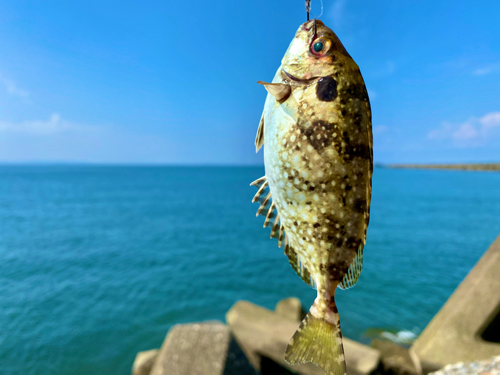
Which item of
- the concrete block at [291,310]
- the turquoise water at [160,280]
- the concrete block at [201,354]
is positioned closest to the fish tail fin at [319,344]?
the concrete block at [201,354]

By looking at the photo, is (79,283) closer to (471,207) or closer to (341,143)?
(341,143)

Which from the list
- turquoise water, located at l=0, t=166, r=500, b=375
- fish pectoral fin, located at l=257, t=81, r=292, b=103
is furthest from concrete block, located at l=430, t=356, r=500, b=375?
fish pectoral fin, located at l=257, t=81, r=292, b=103

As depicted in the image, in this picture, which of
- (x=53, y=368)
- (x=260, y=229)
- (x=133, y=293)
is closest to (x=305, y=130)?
(x=53, y=368)

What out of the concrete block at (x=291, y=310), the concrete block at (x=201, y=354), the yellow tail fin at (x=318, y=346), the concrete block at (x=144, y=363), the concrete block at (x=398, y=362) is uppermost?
the yellow tail fin at (x=318, y=346)

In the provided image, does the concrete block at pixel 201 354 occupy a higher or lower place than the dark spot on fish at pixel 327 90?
lower

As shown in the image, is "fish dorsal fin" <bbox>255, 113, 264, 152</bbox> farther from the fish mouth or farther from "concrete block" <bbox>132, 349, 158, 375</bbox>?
"concrete block" <bbox>132, 349, 158, 375</bbox>

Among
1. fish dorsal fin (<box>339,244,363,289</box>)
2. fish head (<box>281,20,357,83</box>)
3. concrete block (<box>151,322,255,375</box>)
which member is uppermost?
fish head (<box>281,20,357,83</box>)

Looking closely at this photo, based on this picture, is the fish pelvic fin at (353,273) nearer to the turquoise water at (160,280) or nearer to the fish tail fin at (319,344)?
the fish tail fin at (319,344)


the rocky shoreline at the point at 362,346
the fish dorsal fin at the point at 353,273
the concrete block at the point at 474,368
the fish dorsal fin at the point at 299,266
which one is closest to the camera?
the fish dorsal fin at the point at 353,273
